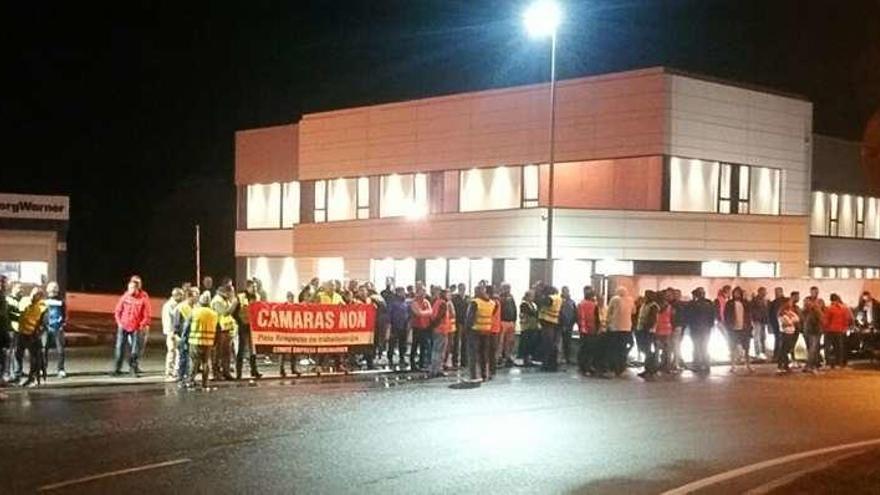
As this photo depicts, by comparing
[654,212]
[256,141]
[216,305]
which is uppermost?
[256,141]

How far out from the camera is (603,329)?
78.5 feet

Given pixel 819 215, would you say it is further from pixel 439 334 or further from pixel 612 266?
pixel 439 334

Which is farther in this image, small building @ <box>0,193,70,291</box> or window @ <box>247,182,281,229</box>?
window @ <box>247,182,281,229</box>

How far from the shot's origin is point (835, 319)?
26422 mm

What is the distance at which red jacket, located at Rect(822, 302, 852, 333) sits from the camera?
26359 millimetres

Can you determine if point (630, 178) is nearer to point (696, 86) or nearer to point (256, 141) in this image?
point (696, 86)

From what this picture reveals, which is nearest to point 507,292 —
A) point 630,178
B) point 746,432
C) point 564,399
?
point 564,399

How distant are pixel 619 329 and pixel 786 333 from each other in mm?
4405

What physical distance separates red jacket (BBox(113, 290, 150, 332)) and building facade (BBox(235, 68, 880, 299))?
1914 centimetres

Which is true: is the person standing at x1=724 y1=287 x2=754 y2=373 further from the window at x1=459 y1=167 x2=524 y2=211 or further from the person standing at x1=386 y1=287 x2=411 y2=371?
the window at x1=459 y1=167 x2=524 y2=211

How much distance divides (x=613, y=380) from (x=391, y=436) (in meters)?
8.99

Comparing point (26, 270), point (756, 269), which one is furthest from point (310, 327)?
point (756, 269)

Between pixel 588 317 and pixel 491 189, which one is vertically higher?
pixel 491 189

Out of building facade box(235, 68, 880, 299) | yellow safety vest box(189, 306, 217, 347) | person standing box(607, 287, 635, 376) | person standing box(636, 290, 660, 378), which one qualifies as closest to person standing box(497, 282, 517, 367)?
person standing box(607, 287, 635, 376)
